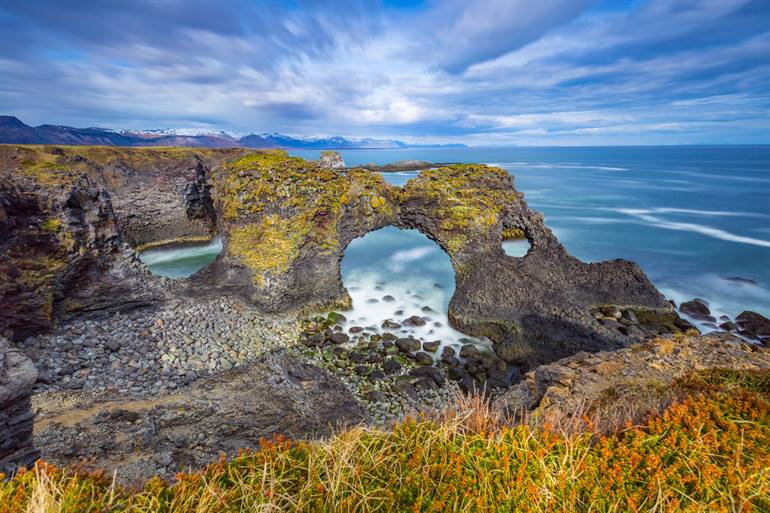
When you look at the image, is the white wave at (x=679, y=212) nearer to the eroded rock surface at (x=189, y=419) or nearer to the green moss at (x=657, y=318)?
the green moss at (x=657, y=318)

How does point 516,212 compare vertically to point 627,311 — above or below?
above

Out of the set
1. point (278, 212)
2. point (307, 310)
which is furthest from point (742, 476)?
point (278, 212)

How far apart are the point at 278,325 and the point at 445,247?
11597 millimetres

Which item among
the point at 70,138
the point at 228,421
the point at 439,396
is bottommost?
the point at 439,396

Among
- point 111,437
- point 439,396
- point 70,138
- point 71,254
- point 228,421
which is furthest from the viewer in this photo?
point 70,138

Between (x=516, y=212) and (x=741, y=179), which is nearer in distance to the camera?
(x=516, y=212)

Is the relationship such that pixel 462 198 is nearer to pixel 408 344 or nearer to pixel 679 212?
pixel 408 344

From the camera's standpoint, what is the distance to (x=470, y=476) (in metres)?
4.24

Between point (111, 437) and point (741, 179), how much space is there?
11744 centimetres

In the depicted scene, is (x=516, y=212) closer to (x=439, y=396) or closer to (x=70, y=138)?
(x=439, y=396)

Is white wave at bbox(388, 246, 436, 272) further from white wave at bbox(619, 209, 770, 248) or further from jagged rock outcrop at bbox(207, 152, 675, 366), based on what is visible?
white wave at bbox(619, 209, 770, 248)

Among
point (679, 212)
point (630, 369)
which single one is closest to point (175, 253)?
point (630, 369)

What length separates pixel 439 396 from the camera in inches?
588

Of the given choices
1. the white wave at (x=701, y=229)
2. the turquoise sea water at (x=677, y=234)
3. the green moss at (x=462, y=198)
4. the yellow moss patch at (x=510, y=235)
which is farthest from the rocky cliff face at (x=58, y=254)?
the white wave at (x=701, y=229)
